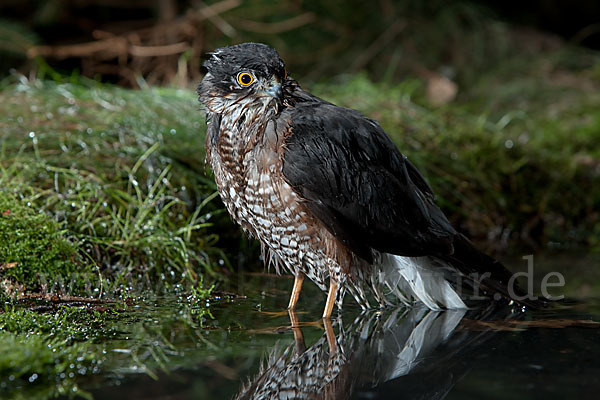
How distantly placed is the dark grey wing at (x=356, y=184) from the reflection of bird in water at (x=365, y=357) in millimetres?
330

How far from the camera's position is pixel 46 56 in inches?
274

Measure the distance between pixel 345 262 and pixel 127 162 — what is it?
66.8 inches

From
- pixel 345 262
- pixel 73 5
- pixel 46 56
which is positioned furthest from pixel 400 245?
pixel 73 5

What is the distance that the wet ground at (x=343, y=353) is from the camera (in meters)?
1.86

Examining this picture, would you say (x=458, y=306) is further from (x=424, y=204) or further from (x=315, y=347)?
(x=315, y=347)

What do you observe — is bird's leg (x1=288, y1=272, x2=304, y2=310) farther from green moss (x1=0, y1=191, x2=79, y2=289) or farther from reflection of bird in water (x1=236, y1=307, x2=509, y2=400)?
green moss (x1=0, y1=191, x2=79, y2=289)

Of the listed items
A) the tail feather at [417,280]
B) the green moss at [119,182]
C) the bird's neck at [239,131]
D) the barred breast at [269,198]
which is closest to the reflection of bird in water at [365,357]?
the tail feather at [417,280]

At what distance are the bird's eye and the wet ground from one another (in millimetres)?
944

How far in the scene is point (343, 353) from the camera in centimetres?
227

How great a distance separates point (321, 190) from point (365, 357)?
2.67 feet

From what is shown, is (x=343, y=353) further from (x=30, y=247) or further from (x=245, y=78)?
(x=30, y=247)

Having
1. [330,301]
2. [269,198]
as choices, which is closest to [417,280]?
[330,301]

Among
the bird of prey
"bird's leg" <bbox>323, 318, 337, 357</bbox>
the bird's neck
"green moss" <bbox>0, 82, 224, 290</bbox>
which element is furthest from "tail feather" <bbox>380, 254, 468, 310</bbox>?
"green moss" <bbox>0, 82, 224, 290</bbox>

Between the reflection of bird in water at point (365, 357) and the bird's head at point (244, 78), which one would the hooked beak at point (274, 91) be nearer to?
the bird's head at point (244, 78)
